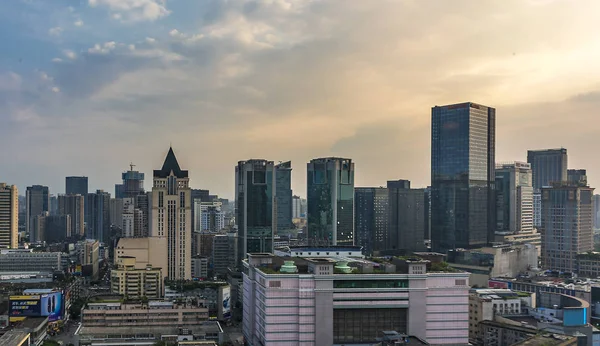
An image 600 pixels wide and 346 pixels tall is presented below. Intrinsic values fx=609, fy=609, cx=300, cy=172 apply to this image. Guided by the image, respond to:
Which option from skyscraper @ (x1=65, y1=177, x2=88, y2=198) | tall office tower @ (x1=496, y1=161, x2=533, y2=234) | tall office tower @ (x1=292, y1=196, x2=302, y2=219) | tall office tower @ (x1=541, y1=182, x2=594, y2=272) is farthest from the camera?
tall office tower @ (x1=292, y1=196, x2=302, y2=219)

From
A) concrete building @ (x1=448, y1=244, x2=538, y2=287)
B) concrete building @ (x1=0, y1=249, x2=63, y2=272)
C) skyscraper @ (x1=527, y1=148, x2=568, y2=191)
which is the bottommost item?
concrete building @ (x1=0, y1=249, x2=63, y2=272)

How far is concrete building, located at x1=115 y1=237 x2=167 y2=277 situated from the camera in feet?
204

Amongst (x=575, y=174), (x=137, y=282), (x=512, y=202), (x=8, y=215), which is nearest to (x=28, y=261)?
(x=8, y=215)

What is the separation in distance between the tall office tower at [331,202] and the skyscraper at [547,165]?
43.4 metres

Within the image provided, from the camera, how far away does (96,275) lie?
7988cm

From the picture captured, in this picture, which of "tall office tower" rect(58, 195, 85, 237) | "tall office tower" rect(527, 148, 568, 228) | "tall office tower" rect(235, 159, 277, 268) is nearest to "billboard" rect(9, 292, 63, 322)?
"tall office tower" rect(235, 159, 277, 268)

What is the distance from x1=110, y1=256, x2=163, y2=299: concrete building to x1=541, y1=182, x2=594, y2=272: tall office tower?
161 feet

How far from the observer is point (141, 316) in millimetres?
43312

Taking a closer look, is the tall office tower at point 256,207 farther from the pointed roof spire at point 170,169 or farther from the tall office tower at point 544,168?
the tall office tower at point 544,168

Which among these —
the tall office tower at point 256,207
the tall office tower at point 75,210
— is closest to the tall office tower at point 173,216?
the tall office tower at point 256,207

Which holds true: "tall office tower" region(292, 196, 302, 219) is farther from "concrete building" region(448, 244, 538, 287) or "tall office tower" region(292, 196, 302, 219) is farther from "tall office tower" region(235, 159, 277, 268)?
"concrete building" region(448, 244, 538, 287)

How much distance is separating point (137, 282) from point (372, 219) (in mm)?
44846

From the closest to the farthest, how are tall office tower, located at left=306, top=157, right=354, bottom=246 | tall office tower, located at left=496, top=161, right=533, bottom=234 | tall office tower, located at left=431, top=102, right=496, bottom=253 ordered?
1. tall office tower, located at left=431, top=102, right=496, bottom=253
2. tall office tower, located at left=306, top=157, right=354, bottom=246
3. tall office tower, located at left=496, top=161, right=533, bottom=234

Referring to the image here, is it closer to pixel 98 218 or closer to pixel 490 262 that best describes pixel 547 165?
pixel 490 262
